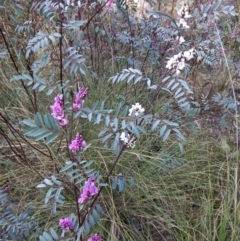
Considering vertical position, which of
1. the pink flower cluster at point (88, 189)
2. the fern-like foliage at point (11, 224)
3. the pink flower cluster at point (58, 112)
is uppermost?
the pink flower cluster at point (58, 112)

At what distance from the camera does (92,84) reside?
7.16 feet

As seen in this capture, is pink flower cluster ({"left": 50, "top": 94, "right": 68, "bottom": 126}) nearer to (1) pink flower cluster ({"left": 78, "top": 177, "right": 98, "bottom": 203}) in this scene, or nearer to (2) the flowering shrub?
(2) the flowering shrub

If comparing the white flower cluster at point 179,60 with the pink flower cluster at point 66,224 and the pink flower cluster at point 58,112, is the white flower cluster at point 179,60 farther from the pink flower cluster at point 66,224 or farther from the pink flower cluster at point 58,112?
the pink flower cluster at point 66,224

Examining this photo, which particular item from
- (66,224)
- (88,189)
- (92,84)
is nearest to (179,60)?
(88,189)

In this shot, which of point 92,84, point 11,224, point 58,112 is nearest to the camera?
point 58,112

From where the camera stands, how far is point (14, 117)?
188 cm

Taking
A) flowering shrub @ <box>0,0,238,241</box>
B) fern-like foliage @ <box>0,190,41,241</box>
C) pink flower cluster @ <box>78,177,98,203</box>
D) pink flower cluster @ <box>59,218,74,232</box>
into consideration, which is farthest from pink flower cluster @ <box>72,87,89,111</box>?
fern-like foliage @ <box>0,190,41,241</box>

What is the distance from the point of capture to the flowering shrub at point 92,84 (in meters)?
1.00

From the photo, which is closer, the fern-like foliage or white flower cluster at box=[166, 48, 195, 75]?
white flower cluster at box=[166, 48, 195, 75]

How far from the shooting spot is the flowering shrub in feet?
3.28

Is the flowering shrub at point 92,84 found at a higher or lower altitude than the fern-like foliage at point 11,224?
higher

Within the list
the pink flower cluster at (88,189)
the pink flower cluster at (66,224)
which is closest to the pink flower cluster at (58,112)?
the pink flower cluster at (88,189)

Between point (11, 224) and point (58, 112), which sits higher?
point (58, 112)

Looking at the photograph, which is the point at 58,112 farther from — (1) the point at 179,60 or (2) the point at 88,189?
(1) the point at 179,60
